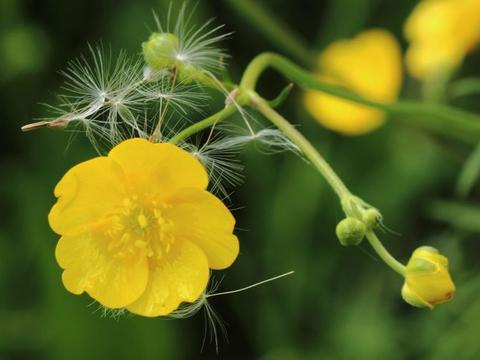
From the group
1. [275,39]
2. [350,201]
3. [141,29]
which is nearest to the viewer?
[350,201]

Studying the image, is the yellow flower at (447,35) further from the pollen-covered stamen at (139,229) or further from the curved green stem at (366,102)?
the pollen-covered stamen at (139,229)

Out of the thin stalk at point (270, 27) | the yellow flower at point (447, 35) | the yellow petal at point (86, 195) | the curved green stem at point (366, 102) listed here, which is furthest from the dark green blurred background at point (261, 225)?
the yellow petal at point (86, 195)

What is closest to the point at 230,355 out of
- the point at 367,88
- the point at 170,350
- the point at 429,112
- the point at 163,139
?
the point at 170,350

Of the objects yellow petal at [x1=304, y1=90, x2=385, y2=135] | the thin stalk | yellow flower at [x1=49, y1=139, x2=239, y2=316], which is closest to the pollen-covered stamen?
yellow flower at [x1=49, y1=139, x2=239, y2=316]

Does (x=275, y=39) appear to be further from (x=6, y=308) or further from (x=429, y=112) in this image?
(x=6, y=308)

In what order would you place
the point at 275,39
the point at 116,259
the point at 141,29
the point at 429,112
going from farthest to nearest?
the point at 141,29 < the point at 275,39 < the point at 429,112 < the point at 116,259

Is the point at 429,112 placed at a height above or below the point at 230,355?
above
